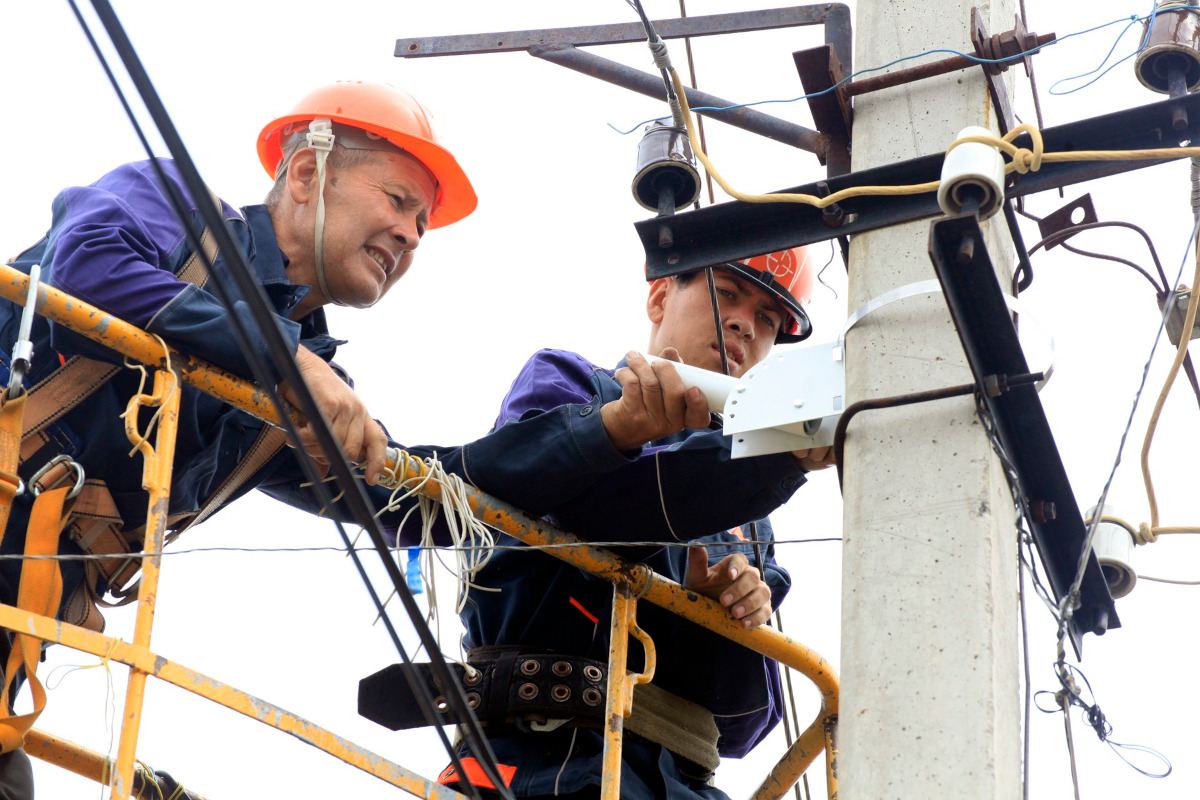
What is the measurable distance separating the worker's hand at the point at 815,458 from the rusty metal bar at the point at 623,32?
5.56 feet

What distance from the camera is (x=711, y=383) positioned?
12.2ft

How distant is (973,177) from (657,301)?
275 centimetres

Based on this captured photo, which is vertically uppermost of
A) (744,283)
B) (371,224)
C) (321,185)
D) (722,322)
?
(744,283)

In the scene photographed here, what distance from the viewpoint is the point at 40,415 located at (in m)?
3.60

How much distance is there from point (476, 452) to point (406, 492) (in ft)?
0.87

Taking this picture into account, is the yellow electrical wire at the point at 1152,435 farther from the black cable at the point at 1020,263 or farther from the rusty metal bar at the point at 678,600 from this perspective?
the rusty metal bar at the point at 678,600

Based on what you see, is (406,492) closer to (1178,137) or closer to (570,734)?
(570,734)

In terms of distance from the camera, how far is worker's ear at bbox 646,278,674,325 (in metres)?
5.71

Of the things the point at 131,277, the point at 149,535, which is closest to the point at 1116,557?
the point at 149,535

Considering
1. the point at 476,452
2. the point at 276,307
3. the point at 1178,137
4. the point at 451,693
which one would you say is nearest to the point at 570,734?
the point at 476,452

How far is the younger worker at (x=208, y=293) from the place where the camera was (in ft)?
11.5

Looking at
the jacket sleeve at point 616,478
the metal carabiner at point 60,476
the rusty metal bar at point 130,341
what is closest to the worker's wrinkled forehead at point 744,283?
the jacket sleeve at point 616,478

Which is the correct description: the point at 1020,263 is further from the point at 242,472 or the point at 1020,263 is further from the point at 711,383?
the point at 242,472

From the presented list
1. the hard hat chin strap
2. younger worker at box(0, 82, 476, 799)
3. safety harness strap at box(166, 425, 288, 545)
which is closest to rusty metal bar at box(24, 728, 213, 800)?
A: younger worker at box(0, 82, 476, 799)
